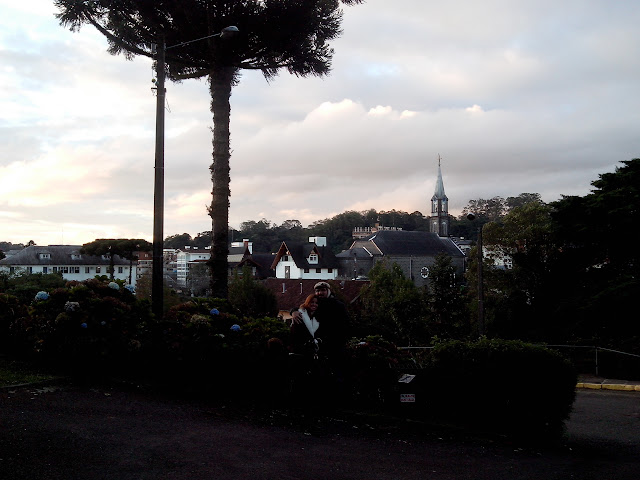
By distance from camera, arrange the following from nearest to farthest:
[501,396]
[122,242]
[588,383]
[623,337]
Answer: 1. [501,396]
2. [588,383]
3. [623,337]
4. [122,242]

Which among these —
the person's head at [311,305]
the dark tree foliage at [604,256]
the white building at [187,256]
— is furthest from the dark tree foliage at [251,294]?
the white building at [187,256]

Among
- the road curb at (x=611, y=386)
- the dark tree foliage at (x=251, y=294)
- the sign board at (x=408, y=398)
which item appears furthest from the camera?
the dark tree foliage at (x=251, y=294)

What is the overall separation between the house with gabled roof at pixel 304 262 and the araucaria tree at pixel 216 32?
67.3m

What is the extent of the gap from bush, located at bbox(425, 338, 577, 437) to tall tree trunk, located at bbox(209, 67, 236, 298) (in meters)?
8.37

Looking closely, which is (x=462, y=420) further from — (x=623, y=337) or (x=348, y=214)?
(x=348, y=214)

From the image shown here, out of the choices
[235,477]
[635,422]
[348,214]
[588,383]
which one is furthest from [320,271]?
[235,477]

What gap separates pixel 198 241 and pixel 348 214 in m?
38.1

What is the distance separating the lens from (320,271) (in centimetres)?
8819

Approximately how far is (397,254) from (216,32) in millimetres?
77364

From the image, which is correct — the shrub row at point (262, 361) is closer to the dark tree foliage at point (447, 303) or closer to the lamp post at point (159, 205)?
the lamp post at point (159, 205)

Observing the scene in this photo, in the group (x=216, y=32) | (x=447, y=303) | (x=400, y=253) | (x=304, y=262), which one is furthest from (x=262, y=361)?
(x=400, y=253)

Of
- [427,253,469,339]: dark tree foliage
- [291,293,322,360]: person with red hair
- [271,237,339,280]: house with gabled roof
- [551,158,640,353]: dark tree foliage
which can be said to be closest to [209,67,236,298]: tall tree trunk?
[291,293,322,360]: person with red hair

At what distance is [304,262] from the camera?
8600 cm

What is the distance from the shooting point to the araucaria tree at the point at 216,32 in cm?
1566
